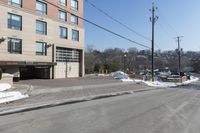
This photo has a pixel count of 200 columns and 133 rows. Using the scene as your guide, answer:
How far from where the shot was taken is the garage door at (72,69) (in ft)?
184

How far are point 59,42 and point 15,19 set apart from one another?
1095 cm

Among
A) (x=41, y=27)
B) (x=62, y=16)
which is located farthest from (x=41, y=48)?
(x=62, y=16)

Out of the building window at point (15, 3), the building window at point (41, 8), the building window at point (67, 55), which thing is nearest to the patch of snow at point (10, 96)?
the building window at point (15, 3)

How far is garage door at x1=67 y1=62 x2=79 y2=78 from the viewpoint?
5605 centimetres

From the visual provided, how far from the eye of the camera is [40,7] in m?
47.6

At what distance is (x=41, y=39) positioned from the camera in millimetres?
47312

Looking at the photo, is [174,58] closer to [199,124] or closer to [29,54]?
[29,54]

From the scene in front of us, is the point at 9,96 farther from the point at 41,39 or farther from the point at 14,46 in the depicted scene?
the point at 41,39

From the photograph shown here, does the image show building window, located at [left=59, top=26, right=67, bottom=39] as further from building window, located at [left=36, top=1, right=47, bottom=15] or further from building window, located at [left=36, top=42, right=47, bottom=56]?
building window, located at [left=36, top=42, right=47, bottom=56]

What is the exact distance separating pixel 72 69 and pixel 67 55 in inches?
112

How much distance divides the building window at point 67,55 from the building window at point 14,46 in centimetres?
999

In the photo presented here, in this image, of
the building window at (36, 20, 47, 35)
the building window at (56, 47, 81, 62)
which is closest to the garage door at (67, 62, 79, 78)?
the building window at (56, 47, 81, 62)

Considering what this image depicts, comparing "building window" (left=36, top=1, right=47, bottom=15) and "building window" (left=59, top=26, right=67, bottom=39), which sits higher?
"building window" (left=36, top=1, right=47, bottom=15)

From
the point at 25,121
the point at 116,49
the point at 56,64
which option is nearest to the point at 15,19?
the point at 56,64
